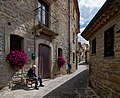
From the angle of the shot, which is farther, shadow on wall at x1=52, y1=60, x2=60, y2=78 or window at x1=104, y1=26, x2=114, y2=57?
shadow on wall at x1=52, y1=60, x2=60, y2=78

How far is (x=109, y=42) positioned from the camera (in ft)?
17.4

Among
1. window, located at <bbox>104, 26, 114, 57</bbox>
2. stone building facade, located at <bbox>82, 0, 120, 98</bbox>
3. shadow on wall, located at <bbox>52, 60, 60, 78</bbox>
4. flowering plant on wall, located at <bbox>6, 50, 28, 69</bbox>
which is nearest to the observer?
stone building facade, located at <bbox>82, 0, 120, 98</bbox>

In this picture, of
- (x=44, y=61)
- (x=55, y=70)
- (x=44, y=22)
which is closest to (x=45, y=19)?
(x=44, y=22)

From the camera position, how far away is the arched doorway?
9.48 meters

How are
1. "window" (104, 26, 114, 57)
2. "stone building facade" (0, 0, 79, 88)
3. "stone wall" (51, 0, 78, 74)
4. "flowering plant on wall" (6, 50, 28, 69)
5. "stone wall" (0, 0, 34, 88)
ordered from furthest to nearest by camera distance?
"stone wall" (51, 0, 78, 74) < "flowering plant on wall" (6, 50, 28, 69) < "stone building facade" (0, 0, 79, 88) < "stone wall" (0, 0, 34, 88) < "window" (104, 26, 114, 57)

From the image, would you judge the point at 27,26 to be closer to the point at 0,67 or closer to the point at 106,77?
the point at 0,67

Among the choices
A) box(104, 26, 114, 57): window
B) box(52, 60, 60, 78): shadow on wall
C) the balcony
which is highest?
the balcony

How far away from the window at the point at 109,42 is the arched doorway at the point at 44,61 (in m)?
4.68

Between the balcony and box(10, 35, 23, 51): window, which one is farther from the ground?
the balcony

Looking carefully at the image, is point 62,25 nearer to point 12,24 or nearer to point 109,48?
point 12,24

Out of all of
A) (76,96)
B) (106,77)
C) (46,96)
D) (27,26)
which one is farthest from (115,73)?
(27,26)

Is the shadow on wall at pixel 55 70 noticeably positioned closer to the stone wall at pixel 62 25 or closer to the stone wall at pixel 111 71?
the stone wall at pixel 62 25

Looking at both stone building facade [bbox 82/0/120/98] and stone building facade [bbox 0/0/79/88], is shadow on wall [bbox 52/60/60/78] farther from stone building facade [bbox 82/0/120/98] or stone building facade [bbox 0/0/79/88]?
stone building facade [bbox 82/0/120/98]

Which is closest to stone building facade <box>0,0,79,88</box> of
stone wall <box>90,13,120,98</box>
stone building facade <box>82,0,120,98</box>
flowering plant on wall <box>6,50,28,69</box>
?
flowering plant on wall <box>6,50,28,69</box>
